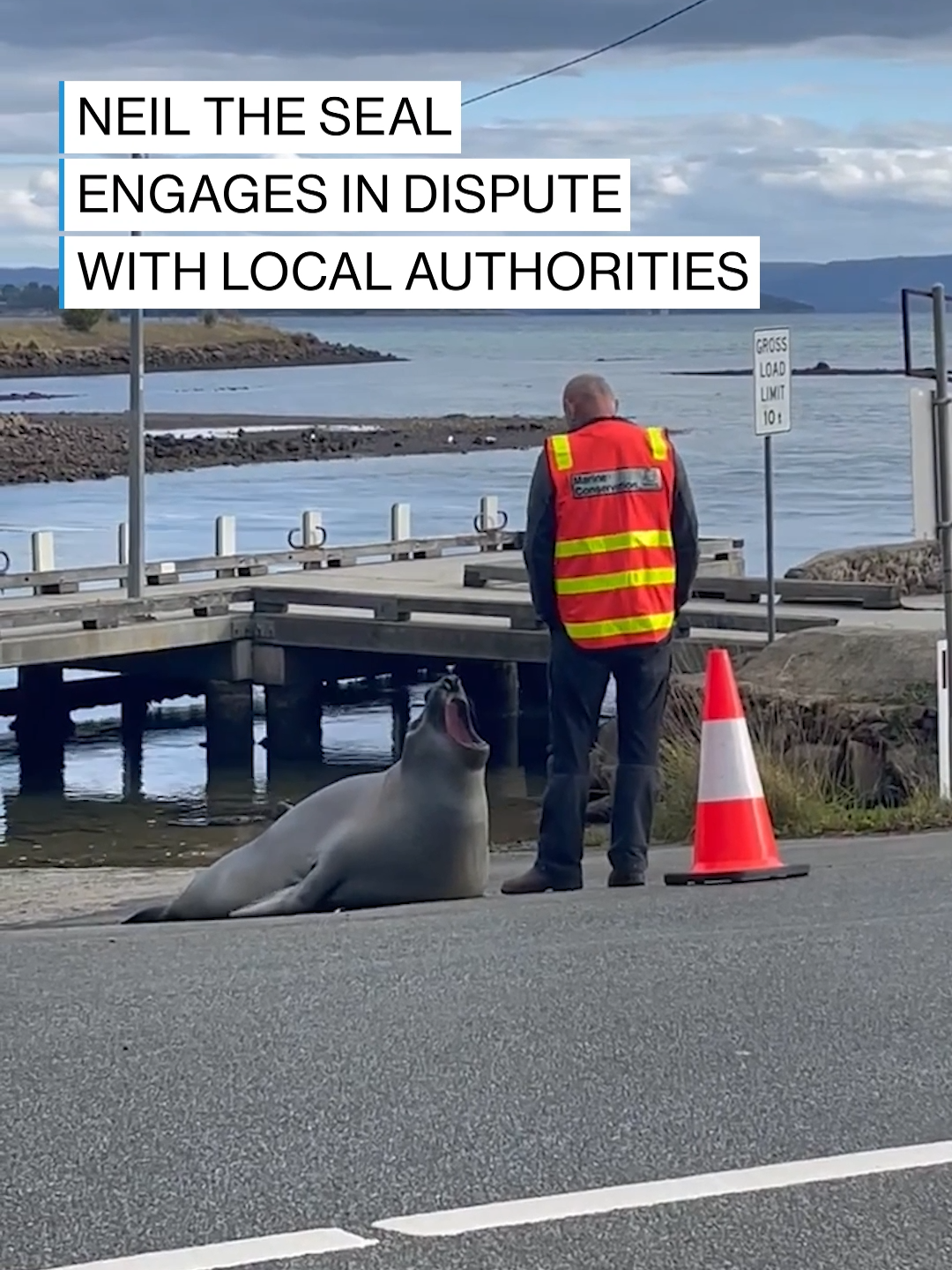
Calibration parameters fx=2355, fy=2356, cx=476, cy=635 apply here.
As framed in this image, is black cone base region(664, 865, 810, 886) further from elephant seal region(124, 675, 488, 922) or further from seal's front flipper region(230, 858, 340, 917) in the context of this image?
seal's front flipper region(230, 858, 340, 917)

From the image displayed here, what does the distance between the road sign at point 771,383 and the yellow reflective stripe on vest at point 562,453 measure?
29.1 feet

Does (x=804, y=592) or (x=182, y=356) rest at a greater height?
(x=182, y=356)

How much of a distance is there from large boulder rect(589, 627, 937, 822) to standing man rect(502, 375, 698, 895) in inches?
153

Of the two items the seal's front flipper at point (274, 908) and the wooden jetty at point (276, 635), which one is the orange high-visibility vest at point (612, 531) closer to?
the seal's front flipper at point (274, 908)

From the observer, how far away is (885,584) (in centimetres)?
2347

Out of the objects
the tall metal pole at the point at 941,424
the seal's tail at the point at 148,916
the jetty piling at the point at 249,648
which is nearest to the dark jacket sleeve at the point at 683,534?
the seal's tail at the point at 148,916

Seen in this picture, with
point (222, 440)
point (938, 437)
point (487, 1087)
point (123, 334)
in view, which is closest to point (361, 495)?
point (222, 440)

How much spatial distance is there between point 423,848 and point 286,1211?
459cm

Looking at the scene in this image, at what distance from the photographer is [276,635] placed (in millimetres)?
24938

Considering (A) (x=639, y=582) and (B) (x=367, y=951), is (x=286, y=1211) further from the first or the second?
(A) (x=639, y=582)

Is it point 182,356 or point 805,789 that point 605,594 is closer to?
point 805,789

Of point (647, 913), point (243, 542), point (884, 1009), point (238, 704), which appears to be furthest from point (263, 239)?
point (243, 542)

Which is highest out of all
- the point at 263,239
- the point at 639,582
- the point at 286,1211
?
the point at 263,239

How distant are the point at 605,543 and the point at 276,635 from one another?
15.6m
